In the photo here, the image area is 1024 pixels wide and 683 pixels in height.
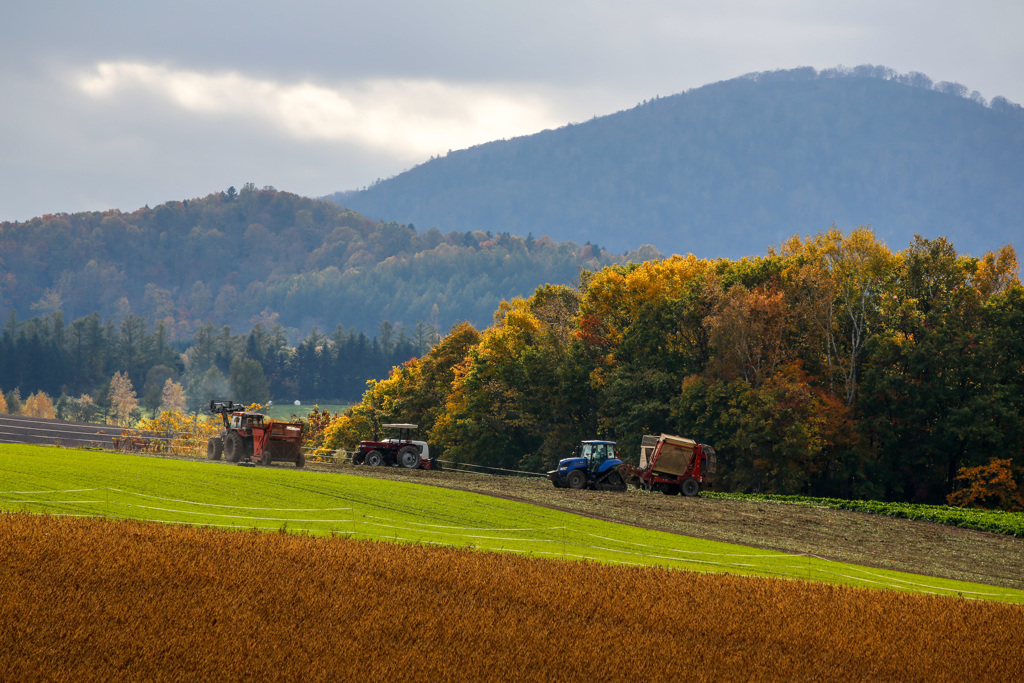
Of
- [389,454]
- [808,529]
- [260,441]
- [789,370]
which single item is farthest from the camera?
[789,370]

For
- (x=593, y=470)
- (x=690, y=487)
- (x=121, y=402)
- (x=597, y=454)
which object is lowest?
(x=121, y=402)

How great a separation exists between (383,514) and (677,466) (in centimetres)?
1931

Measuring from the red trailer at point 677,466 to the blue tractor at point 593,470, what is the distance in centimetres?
162

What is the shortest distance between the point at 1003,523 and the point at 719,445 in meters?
18.8

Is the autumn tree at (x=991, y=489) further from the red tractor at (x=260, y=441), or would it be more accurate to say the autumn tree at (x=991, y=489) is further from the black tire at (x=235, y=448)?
the black tire at (x=235, y=448)

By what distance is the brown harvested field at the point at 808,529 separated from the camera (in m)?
33.0

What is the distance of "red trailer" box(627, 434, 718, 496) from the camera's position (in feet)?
154

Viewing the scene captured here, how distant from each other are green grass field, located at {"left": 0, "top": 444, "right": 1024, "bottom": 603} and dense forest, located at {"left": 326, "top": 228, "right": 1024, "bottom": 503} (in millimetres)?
25921

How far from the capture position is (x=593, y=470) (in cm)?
4688

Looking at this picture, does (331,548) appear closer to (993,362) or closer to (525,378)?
(993,362)

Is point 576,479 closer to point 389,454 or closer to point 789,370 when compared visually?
point 389,454

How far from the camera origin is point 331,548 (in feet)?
71.5

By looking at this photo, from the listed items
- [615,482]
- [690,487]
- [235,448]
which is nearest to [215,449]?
[235,448]

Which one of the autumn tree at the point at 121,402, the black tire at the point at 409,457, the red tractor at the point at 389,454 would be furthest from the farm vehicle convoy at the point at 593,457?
the autumn tree at the point at 121,402
